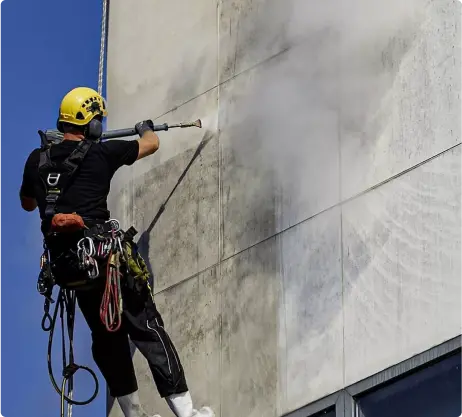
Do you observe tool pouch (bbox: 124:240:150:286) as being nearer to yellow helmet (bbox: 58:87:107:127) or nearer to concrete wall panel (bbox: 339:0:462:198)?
yellow helmet (bbox: 58:87:107:127)

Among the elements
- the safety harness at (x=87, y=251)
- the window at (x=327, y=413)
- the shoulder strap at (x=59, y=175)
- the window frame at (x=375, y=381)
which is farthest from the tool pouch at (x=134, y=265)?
the window at (x=327, y=413)

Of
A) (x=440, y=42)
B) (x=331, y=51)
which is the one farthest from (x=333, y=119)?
(x=440, y=42)

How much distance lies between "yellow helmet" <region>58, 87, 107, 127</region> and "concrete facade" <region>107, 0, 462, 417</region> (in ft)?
3.51

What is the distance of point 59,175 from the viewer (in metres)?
7.54

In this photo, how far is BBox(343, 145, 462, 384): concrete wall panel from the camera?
22.1ft

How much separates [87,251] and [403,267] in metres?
1.67

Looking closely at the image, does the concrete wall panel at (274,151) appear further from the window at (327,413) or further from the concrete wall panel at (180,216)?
the window at (327,413)

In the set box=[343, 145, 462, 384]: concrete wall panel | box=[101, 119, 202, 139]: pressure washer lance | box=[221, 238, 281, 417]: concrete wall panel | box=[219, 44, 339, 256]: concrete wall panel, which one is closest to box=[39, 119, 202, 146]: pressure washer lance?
box=[101, 119, 202, 139]: pressure washer lance

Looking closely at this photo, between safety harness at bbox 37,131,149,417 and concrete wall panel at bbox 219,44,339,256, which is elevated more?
concrete wall panel at bbox 219,44,339,256

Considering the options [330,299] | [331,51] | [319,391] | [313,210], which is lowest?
[319,391]

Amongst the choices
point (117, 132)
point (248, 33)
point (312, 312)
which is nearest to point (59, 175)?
point (117, 132)

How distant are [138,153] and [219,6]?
1.54 m

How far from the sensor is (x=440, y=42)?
277 inches

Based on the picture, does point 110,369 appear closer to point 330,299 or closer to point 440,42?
point 330,299
